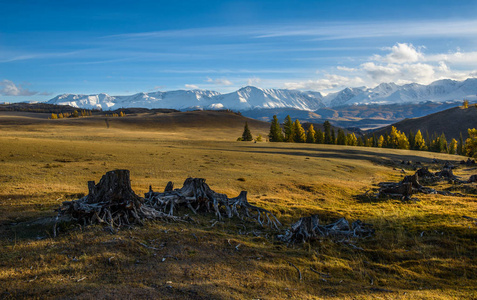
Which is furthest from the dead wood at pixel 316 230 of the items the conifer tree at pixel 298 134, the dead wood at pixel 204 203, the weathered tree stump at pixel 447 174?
the conifer tree at pixel 298 134

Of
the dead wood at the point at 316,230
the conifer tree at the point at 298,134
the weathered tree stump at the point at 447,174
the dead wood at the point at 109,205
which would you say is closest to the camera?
the dead wood at the point at 109,205

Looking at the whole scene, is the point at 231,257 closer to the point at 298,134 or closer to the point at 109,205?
the point at 109,205

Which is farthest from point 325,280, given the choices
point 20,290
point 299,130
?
point 299,130

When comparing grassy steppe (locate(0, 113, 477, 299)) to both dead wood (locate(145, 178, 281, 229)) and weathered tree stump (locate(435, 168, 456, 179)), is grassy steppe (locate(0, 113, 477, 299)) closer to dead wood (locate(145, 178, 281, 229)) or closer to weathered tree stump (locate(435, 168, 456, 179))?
dead wood (locate(145, 178, 281, 229))

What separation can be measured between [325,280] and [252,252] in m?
2.84

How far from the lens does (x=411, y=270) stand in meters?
10.5

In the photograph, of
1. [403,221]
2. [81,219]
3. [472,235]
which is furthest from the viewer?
[403,221]

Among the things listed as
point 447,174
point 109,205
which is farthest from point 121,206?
point 447,174

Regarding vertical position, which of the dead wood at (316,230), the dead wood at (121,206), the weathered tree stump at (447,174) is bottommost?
the weathered tree stump at (447,174)

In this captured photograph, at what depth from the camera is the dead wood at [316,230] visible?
12508 millimetres

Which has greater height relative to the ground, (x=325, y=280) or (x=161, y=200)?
(x=161, y=200)

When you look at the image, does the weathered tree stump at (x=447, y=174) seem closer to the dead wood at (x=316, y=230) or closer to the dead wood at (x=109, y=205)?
the dead wood at (x=316, y=230)

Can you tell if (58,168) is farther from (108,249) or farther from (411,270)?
(411,270)

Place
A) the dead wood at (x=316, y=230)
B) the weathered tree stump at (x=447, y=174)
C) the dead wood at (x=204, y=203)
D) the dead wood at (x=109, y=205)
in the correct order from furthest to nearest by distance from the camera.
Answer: the weathered tree stump at (x=447, y=174), the dead wood at (x=204, y=203), the dead wood at (x=316, y=230), the dead wood at (x=109, y=205)
